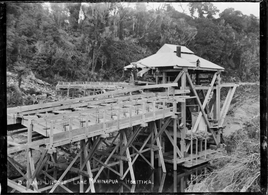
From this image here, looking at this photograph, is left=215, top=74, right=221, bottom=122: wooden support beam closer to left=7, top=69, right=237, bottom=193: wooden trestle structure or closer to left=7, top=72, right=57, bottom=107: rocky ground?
left=7, top=69, right=237, bottom=193: wooden trestle structure

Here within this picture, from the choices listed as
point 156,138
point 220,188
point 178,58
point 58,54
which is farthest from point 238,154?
point 58,54

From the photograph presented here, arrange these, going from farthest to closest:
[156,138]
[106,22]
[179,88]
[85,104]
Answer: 1. [179,88]
2. [156,138]
3. [106,22]
4. [85,104]

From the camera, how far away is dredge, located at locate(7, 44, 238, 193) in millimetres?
5809

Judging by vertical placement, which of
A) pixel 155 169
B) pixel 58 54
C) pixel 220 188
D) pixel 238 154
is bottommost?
pixel 155 169

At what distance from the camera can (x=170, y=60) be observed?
9.54 metres

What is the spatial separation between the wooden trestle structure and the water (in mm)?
207

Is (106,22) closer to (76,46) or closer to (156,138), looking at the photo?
(76,46)

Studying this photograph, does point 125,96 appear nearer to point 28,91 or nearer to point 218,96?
point 28,91

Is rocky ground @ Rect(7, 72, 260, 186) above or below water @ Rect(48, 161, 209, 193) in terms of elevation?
above

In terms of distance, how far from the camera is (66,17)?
6891 millimetres

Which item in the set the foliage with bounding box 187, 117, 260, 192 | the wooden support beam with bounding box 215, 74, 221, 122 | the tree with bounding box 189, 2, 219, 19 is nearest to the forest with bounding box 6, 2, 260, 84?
the tree with bounding box 189, 2, 219, 19

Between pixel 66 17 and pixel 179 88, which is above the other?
pixel 66 17

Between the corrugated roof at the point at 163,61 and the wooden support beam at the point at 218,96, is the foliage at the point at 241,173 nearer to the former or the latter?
the corrugated roof at the point at 163,61

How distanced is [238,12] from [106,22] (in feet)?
12.4
